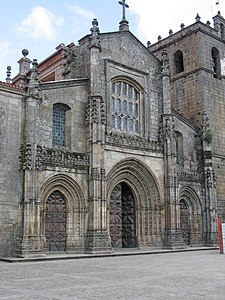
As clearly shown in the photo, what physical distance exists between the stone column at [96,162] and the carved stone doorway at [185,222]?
24.3 ft

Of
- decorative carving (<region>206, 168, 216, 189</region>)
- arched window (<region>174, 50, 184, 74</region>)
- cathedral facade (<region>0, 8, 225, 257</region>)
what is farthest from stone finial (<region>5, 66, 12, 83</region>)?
decorative carving (<region>206, 168, 216, 189</region>)

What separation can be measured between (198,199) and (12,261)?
14252 millimetres

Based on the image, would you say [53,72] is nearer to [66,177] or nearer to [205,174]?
[66,177]

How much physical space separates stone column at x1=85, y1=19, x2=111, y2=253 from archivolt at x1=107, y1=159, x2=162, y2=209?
8.80 ft

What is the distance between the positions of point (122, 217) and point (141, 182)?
7.85 ft

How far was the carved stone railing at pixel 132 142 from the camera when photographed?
2286cm

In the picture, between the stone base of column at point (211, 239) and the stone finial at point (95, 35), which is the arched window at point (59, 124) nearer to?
the stone finial at point (95, 35)

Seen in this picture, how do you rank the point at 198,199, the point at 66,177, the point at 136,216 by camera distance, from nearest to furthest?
the point at 66,177 → the point at 136,216 → the point at 198,199

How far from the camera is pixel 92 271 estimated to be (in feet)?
41.9

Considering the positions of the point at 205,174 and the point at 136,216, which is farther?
the point at 205,174

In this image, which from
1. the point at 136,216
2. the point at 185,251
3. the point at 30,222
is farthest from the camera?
the point at 136,216

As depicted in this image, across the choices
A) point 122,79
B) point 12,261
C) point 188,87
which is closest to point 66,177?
point 12,261

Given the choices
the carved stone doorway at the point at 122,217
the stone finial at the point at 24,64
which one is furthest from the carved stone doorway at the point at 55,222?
the stone finial at the point at 24,64

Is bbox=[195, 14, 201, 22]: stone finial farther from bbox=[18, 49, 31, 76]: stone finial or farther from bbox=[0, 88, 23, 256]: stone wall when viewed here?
bbox=[0, 88, 23, 256]: stone wall
